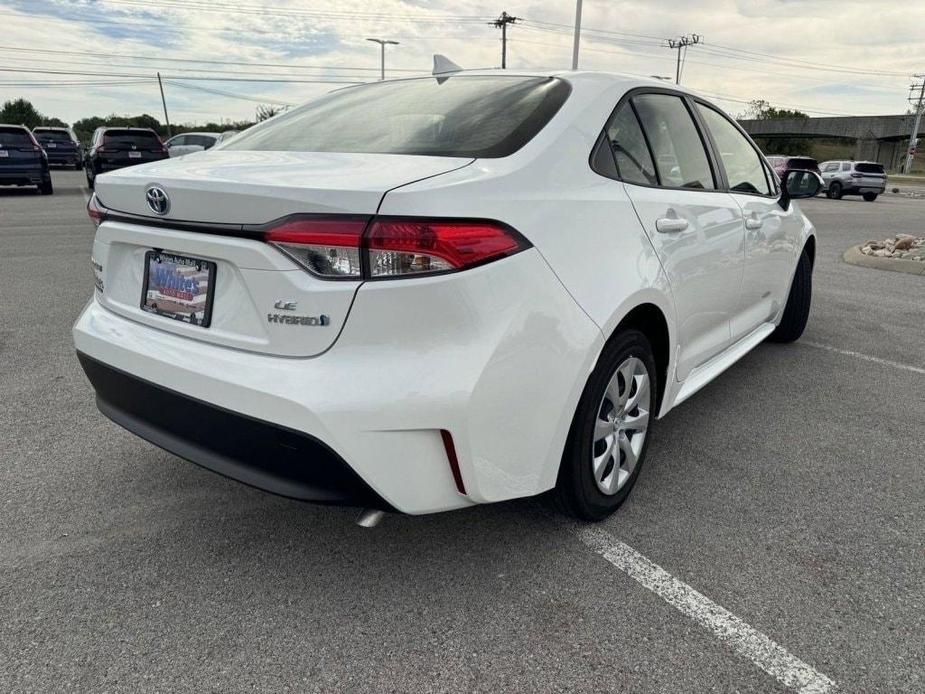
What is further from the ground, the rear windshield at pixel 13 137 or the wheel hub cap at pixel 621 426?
the rear windshield at pixel 13 137

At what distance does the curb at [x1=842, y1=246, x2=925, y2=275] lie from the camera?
28.4 feet

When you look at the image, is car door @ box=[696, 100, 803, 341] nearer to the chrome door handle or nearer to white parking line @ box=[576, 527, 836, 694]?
the chrome door handle

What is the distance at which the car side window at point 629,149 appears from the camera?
2.59 m

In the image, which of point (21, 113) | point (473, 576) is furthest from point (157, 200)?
point (21, 113)

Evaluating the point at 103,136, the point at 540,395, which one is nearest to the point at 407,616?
the point at 540,395

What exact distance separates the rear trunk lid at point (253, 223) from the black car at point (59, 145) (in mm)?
31980

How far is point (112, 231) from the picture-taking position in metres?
2.39

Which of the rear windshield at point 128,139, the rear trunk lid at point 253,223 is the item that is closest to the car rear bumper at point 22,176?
the rear windshield at point 128,139

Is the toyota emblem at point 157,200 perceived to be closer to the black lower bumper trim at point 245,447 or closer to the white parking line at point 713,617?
the black lower bumper trim at point 245,447

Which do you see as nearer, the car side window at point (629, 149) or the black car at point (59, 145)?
the car side window at point (629, 149)

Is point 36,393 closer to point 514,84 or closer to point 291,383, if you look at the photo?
point 291,383

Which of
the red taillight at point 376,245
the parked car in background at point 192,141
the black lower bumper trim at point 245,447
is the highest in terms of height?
the parked car in background at point 192,141

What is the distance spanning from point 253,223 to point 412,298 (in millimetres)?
501

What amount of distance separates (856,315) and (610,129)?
470 cm
